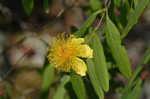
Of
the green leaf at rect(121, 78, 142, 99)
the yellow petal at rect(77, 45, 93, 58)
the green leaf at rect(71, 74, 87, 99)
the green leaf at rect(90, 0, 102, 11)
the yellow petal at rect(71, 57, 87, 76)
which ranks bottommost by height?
the green leaf at rect(121, 78, 142, 99)

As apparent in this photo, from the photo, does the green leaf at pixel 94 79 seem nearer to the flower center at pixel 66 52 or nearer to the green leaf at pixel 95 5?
the flower center at pixel 66 52

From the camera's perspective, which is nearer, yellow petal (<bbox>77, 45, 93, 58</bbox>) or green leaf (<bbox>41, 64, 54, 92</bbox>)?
yellow petal (<bbox>77, 45, 93, 58</bbox>)

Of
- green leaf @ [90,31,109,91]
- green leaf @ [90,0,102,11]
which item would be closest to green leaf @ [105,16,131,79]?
green leaf @ [90,31,109,91]

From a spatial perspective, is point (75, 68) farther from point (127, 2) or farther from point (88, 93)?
point (127, 2)

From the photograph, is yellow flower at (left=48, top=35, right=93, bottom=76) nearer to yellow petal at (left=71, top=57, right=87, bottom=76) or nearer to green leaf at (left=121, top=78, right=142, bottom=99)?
yellow petal at (left=71, top=57, right=87, bottom=76)

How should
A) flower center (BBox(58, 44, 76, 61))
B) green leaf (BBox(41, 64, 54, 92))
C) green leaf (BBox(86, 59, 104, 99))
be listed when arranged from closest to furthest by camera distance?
green leaf (BBox(86, 59, 104, 99)) < flower center (BBox(58, 44, 76, 61)) < green leaf (BBox(41, 64, 54, 92))

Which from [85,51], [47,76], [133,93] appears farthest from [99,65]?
[47,76]

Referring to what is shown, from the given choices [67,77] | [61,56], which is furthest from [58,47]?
[67,77]

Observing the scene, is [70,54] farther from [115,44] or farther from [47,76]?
[47,76]
